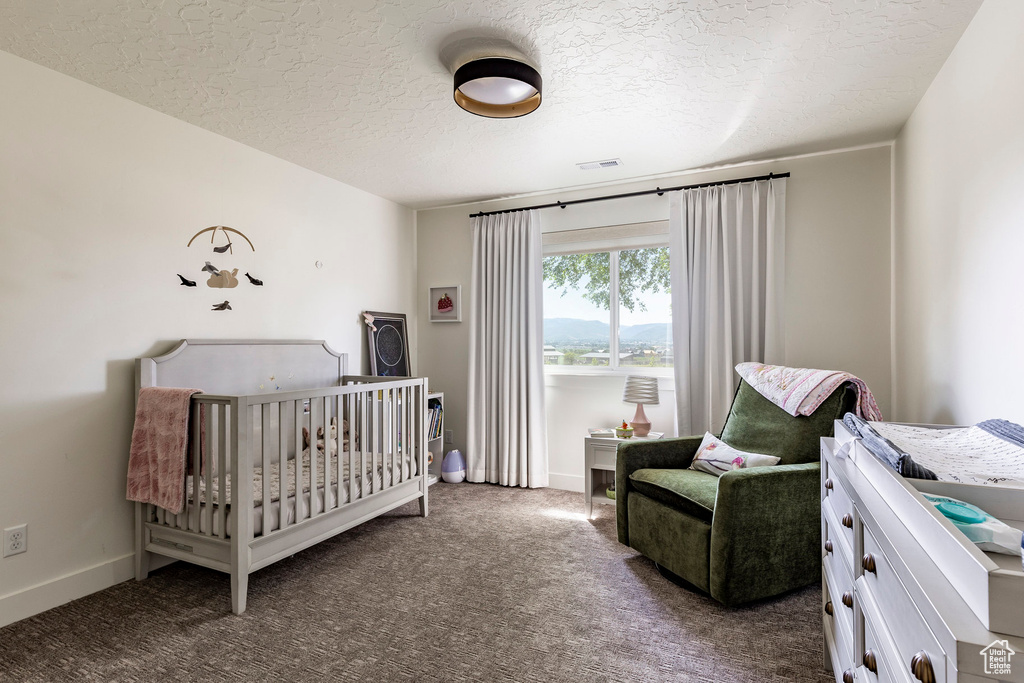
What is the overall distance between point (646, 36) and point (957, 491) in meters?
1.78

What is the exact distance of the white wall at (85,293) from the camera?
208 cm

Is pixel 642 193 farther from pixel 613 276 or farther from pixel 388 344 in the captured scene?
pixel 388 344

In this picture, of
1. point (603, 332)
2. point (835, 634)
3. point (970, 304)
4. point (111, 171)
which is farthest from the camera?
point (603, 332)

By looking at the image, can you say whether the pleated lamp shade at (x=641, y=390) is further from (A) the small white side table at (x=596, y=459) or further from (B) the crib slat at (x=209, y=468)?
(B) the crib slat at (x=209, y=468)

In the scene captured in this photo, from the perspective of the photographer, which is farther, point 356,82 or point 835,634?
point 356,82

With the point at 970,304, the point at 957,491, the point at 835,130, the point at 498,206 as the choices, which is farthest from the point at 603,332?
the point at 957,491

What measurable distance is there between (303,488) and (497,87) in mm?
2069

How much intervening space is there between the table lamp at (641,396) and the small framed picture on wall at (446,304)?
5.24ft

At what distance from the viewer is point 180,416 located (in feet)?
7.36

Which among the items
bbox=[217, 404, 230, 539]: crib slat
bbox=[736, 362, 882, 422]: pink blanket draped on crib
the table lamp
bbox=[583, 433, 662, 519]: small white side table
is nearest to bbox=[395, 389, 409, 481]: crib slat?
bbox=[217, 404, 230, 539]: crib slat

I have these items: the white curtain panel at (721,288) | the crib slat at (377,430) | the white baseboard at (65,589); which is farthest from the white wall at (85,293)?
the white curtain panel at (721,288)

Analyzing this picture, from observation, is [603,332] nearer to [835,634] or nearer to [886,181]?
[886,181]

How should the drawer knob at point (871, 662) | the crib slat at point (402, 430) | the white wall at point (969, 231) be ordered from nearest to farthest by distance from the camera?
the drawer knob at point (871, 662) → the white wall at point (969, 231) → the crib slat at point (402, 430)

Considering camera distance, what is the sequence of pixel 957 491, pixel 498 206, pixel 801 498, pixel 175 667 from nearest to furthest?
pixel 957 491 < pixel 175 667 < pixel 801 498 < pixel 498 206
